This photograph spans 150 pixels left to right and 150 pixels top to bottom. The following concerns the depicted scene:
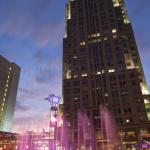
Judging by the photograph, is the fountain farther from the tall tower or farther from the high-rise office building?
the high-rise office building

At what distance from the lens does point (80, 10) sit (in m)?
106

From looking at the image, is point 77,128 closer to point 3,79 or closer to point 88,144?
point 88,144

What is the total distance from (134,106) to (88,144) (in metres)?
22.2

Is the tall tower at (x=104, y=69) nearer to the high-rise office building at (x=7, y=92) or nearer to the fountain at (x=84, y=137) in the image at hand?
the fountain at (x=84, y=137)

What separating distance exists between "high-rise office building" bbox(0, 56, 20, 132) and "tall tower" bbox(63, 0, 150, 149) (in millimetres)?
43876

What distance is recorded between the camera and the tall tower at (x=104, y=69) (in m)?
70.8

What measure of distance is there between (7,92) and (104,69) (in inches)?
2561

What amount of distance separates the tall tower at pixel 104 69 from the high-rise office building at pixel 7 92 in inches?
1727

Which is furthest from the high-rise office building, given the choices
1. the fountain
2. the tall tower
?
the tall tower

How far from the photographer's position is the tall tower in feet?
232

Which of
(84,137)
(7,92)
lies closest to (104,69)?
(84,137)

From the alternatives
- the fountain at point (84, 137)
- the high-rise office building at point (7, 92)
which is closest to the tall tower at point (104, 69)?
the fountain at point (84, 137)

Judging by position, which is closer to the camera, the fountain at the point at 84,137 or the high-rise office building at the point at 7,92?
the fountain at the point at 84,137

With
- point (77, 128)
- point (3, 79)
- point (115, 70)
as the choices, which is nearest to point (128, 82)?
point (115, 70)
